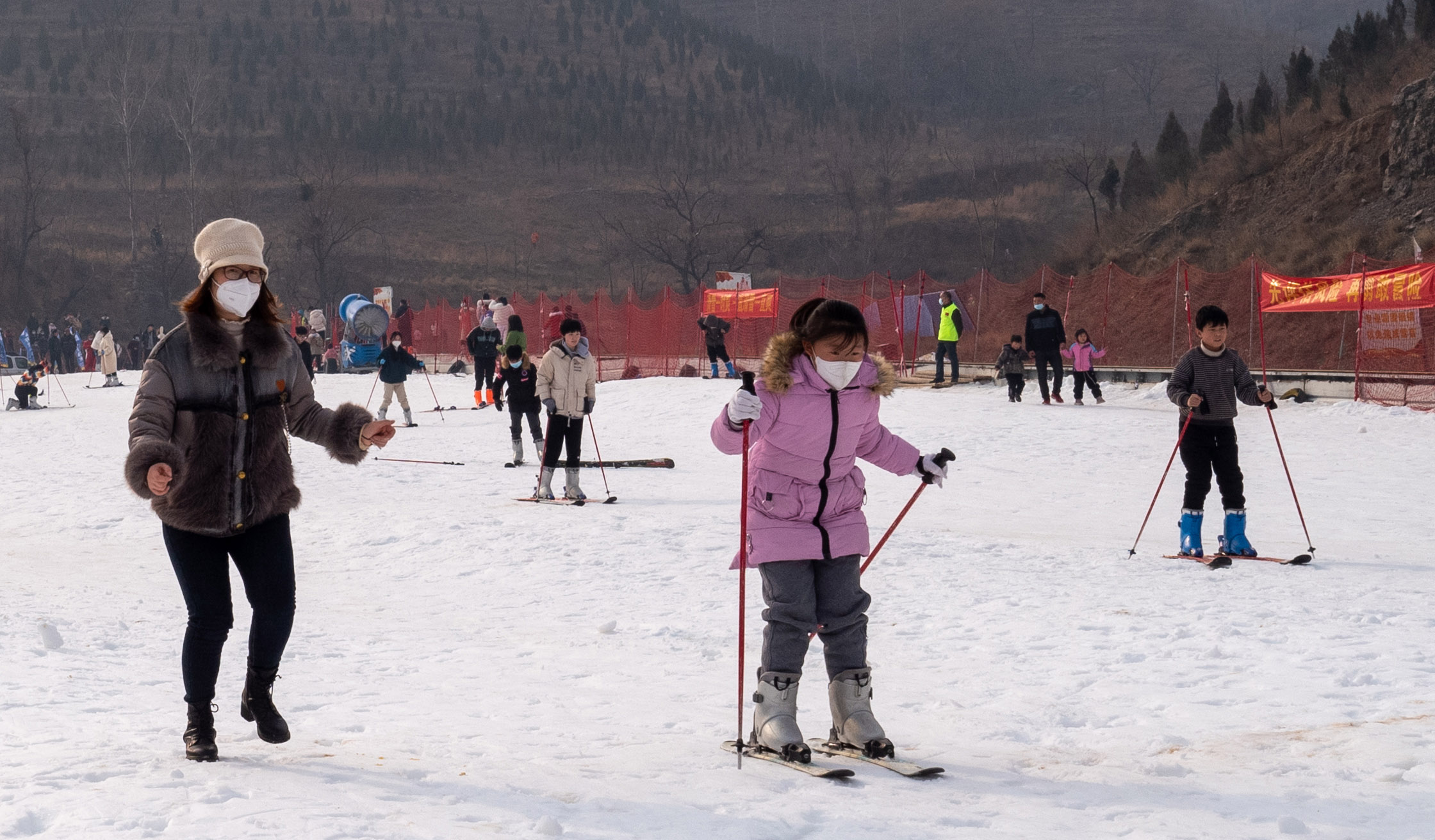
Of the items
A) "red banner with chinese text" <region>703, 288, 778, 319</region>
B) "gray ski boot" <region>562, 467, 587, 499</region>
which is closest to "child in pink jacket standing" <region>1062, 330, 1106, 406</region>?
"red banner with chinese text" <region>703, 288, 778, 319</region>

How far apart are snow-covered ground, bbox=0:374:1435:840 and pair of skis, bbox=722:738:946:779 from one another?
48 mm

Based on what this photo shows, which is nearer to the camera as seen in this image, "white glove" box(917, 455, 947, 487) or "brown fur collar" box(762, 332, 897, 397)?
"brown fur collar" box(762, 332, 897, 397)

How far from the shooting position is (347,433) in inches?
172

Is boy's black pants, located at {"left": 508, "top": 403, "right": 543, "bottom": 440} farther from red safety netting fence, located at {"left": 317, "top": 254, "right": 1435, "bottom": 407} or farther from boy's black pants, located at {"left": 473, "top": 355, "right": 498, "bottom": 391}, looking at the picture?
boy's black pants, located at {"left": 473, "top": 355, "right": 498, "bottom": 391}

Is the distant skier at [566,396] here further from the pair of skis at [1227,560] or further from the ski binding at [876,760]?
the ski binding at [876,760]

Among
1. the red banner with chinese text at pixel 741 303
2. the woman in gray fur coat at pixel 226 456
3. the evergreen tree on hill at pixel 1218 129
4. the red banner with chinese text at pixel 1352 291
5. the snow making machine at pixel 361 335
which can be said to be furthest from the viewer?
the evergreen tree on hill at pixel 1218 129

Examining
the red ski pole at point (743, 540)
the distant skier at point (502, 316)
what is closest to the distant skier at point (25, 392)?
the distant skier at point (502, 316)

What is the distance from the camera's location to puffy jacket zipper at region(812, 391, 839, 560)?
13.9 ft

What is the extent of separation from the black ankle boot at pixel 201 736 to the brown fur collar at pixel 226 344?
3.34 feet

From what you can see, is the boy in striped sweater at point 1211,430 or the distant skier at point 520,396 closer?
the boy in striped sweater at point 1211,430

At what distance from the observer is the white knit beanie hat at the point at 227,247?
4160 mm

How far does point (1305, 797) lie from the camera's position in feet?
12.8

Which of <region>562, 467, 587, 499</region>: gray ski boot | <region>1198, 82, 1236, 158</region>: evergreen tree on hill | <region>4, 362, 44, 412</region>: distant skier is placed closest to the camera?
<region>562, 467, 587, 499</region>: gray ski boot

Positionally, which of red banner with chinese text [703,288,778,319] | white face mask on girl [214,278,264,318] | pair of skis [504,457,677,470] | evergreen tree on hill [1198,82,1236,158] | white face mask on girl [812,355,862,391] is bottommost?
pair of skis [504,457,677,470]
